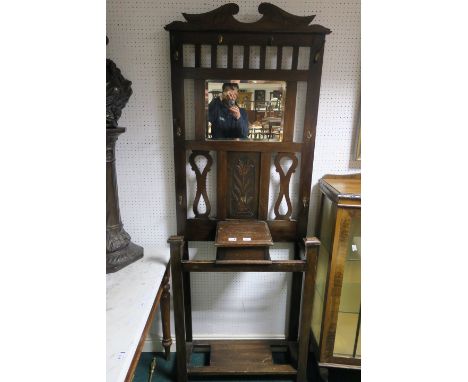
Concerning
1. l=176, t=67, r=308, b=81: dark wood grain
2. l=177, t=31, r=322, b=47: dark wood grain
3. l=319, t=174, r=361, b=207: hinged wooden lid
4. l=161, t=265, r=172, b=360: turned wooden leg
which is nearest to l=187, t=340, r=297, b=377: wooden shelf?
l=161, t=265, r=172, b=360: turned wooden leg

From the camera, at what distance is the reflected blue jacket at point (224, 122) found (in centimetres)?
129

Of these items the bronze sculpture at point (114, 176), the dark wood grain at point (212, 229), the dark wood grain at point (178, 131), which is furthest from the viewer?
the dark wood grain at point (212, 229)

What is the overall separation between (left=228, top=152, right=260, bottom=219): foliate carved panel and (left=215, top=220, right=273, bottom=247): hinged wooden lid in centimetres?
6

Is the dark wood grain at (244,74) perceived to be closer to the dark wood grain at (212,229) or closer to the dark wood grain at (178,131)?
the dark wood grain at (178,131)

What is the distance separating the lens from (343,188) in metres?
1.25

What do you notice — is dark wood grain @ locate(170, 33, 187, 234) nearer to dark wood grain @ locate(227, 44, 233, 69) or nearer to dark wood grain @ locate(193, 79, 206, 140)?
dark wood grain @ locate(193, 79, 206, 140)

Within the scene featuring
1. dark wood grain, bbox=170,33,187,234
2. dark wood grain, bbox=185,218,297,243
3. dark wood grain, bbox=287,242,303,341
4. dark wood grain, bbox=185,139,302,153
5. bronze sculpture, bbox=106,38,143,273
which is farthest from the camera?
dark wood grain, bbox=287,242,303,341

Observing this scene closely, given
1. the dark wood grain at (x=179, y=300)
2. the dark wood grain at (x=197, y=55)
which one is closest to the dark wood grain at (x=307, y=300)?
the dark wood grain at (x=179, y=300)

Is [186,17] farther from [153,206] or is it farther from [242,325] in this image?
[242,325]

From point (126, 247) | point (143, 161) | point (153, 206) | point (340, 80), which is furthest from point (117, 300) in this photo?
point (340, 80)

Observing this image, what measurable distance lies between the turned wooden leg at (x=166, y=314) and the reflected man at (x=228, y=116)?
71 centimetres

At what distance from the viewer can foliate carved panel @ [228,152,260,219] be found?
53.4 inches

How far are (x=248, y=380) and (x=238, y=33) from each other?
1.67 meters

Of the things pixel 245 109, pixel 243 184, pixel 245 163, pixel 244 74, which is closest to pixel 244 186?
pixel 243 184
